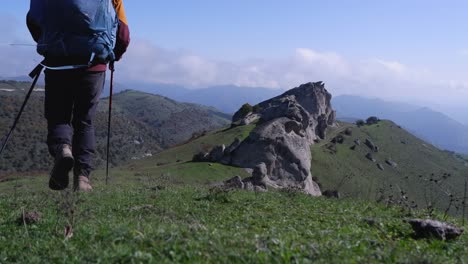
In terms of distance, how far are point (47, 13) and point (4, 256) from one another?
3963 millimetres

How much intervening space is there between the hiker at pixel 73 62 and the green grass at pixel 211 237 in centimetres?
100

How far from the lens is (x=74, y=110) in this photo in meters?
8.15

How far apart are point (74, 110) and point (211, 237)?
3.88m

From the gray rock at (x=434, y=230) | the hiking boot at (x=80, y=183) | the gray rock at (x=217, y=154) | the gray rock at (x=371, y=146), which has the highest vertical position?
the gray rock at (x=434, y=230)

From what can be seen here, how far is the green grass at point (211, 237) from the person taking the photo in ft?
15.7

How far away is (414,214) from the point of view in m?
10.1

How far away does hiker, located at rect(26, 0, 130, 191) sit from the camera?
7.55 metres

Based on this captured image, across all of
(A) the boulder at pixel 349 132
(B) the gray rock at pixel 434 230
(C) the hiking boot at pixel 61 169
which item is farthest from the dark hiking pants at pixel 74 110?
(A) the boulder at pixel 349 132

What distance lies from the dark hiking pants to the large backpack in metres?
0.36

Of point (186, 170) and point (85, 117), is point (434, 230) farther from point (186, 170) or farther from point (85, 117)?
point (186, 170)

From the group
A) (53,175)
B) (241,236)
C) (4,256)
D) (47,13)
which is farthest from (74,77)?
(241,236)

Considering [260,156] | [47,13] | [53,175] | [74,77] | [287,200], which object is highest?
[47,13]

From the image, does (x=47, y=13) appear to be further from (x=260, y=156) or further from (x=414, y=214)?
(x=260, y=156)

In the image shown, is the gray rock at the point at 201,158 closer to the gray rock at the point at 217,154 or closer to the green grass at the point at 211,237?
the gray rock at the point at 217,154
